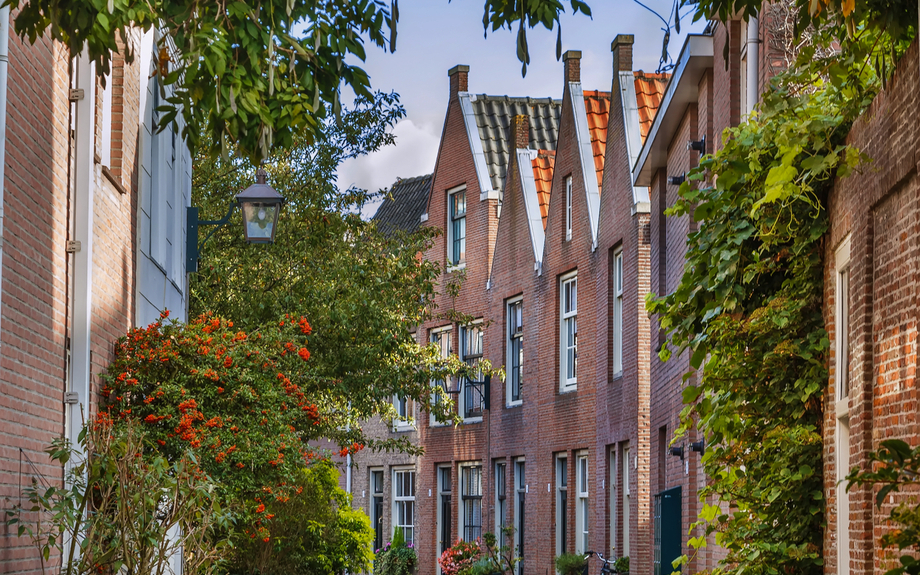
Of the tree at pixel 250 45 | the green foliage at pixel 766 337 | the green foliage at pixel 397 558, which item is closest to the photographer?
the tree at pixel 250 45

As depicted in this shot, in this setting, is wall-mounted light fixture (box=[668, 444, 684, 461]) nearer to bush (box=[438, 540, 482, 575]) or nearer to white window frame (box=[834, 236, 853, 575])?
white window frame (box=[834, 236, 853, 575])

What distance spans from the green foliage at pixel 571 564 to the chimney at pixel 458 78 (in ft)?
42.2

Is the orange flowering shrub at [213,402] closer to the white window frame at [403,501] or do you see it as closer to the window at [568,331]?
the window at [568,331]

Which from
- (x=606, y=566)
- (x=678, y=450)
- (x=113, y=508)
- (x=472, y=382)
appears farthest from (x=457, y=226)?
(x=113, y=508)

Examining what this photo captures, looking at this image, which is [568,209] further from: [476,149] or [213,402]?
[213,402]

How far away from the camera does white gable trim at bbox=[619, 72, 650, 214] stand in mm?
20328

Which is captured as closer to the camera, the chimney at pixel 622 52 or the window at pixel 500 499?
the chimney at pixel 622 52

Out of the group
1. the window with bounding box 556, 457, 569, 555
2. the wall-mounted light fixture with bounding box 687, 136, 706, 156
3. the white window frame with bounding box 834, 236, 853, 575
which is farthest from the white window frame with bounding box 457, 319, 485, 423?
the white window frame with bounding box 834, 236, 853, 575

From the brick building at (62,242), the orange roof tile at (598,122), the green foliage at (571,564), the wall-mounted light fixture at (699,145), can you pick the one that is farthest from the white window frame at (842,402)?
the orange roof tile at (598,122)

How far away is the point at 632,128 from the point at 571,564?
7997 millimetres

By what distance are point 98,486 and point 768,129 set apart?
198 inches

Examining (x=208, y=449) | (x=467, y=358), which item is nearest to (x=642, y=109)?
(x=467, y=358)

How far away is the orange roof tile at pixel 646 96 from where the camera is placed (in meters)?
21.8

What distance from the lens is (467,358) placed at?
29062 mm
